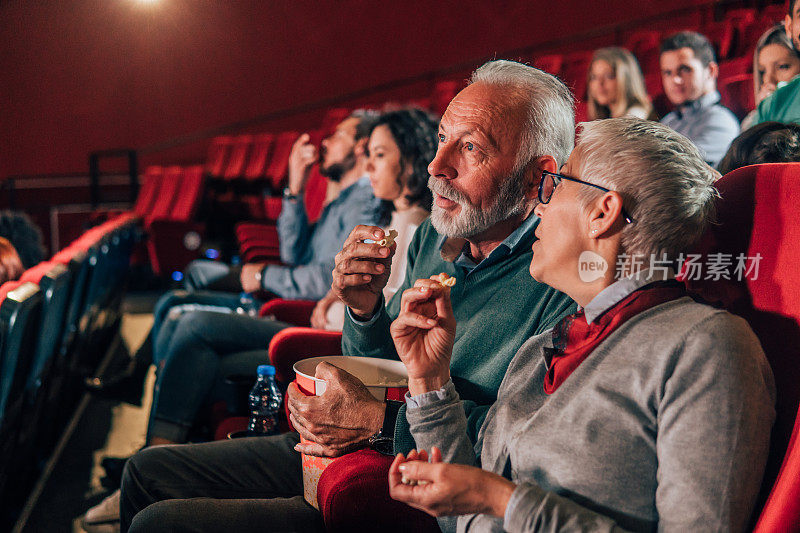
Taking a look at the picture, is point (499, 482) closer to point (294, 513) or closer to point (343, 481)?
point (343, 481)

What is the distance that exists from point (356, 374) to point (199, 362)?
2.12ft

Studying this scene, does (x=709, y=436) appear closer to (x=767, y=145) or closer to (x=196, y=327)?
(x=767, y=145)

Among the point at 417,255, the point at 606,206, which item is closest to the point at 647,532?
the point at 606,206

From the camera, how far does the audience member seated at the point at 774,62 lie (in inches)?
69.0

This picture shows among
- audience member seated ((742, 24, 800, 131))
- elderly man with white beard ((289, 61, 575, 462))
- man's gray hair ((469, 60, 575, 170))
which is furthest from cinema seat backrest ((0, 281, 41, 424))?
audience member seated ((742, 24, 800, 131))

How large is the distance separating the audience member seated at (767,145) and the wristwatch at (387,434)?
547 millimetres

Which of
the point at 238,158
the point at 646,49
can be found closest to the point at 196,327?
the point at 646,49

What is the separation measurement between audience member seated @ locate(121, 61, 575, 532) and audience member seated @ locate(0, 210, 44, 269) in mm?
1265

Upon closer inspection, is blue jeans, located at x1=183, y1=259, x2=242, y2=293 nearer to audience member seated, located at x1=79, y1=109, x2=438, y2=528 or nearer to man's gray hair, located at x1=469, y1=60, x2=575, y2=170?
audience member seated, located at x1=79, y1=109, x2=438, y2=528

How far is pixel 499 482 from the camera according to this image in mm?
602

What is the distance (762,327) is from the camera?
65cm

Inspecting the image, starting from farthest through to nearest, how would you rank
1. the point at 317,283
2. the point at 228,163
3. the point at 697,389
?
1. the point at 228,163
2. the point at 317,283
3. the point at 697,389

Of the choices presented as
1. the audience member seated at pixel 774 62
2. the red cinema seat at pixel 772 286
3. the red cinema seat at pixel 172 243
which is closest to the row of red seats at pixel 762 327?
the red cinema seat at pixel 772 286

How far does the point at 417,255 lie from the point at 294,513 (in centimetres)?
48
